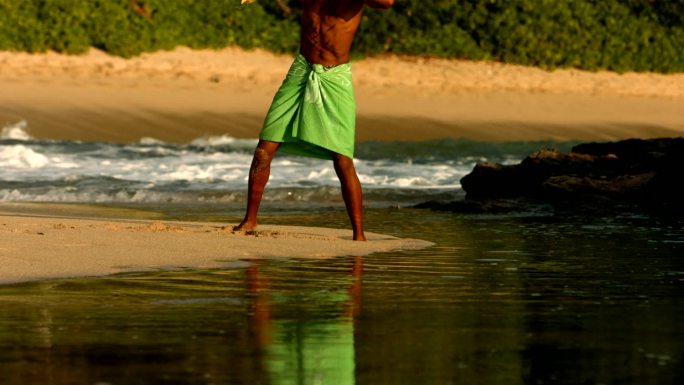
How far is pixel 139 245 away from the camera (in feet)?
27.8

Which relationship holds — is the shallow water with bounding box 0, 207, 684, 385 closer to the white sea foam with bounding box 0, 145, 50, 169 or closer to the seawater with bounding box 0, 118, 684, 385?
the seawater with bounding box 0, 118, 684, 385

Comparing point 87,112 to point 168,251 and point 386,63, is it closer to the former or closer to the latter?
point 386,63

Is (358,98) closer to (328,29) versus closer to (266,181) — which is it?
(266,181)

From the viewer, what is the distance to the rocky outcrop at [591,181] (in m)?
13.0

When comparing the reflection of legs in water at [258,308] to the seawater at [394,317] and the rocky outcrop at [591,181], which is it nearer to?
the seawater at [394,317]

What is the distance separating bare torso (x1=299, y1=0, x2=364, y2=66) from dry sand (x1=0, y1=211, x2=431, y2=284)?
1.10 meters

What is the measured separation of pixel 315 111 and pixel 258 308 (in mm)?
3157

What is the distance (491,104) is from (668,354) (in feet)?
81.8

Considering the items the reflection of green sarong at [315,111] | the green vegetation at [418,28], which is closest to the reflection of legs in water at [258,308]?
the reflection of green sarong at [315,111]

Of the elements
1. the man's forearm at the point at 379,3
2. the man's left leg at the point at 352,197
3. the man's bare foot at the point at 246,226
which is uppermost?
the man's forearm at the point at 379,3

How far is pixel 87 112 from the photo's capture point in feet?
Result: 80.4

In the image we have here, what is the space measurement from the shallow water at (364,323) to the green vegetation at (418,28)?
1989 centimetres

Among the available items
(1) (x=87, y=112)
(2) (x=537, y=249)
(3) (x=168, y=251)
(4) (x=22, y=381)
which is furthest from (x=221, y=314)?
(1) (x=87, y=112)

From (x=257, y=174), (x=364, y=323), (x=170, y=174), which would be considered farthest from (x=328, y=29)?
(x=170, y=174)
